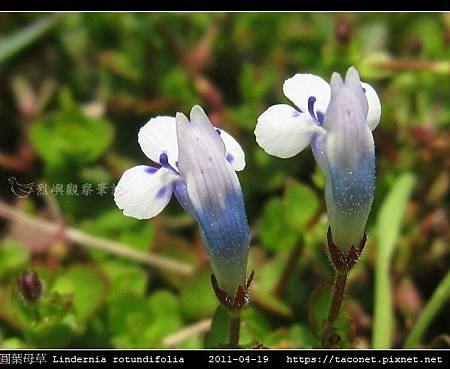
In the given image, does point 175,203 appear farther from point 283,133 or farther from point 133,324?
point 283,133

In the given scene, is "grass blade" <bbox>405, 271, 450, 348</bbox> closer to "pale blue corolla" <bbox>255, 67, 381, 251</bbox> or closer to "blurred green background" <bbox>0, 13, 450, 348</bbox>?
"blurred green background" <bbox>0, 13, 450, 348</bbox>

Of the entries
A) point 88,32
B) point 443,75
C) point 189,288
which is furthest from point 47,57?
point 443,75

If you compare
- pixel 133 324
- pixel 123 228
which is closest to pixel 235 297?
pixel 133 324

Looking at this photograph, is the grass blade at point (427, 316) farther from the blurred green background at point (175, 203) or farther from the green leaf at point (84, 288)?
the green leaf at point (84, 288)

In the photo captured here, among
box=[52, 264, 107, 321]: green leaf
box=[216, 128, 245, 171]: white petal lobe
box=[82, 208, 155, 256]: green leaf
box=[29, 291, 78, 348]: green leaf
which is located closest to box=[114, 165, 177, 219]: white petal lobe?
box=[216, 128, 245, 171]: white petal lobe

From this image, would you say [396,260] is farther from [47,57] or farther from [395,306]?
[47,57]

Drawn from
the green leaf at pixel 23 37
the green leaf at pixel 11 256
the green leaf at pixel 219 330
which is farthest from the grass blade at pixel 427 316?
the green leaf at pixel 23 37

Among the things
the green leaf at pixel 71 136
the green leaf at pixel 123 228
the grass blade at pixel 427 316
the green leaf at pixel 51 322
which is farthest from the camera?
the green leaf at pixel 71 136
